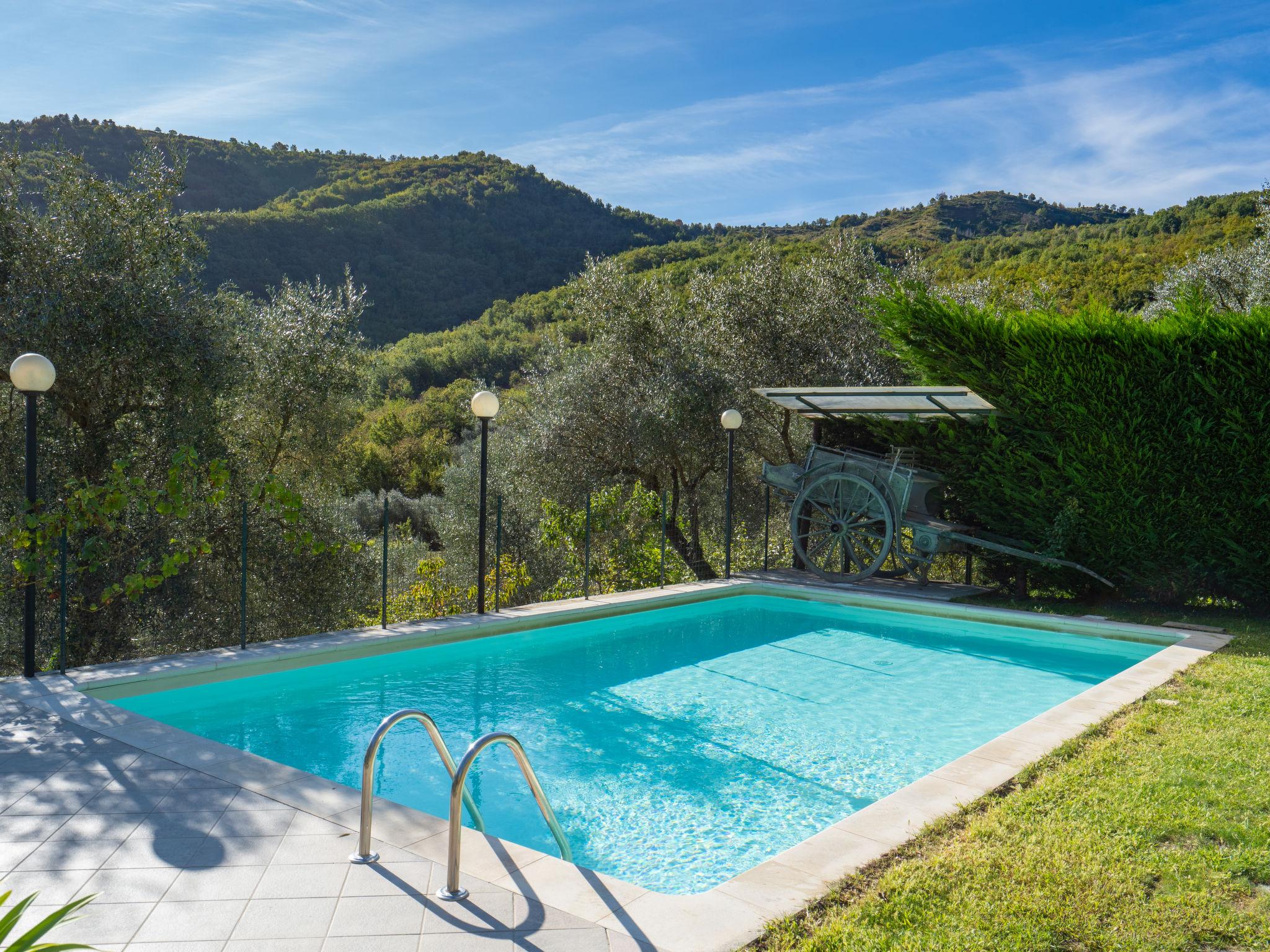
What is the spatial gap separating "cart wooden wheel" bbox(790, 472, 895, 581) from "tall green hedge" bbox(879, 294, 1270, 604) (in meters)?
1.09

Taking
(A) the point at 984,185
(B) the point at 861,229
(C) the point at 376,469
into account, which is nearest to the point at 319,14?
(C) the point at 376,469

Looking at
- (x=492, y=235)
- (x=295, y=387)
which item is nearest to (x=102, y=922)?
(x=295, y=387)

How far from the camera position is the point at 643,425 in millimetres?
12469

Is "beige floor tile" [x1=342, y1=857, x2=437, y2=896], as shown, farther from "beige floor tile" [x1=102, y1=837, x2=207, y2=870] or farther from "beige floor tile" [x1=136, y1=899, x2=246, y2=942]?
"beige floor tile" [x1=102, y1=837, x2=207, y2=870]

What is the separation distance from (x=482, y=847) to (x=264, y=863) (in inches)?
32.0

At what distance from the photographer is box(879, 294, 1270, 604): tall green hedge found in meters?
8.98

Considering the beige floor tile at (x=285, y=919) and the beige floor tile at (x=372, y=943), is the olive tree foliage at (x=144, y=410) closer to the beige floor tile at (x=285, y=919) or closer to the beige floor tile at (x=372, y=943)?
the beige floor tile at (x=285, y=919)

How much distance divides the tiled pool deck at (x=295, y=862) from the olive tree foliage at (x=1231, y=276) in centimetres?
1163

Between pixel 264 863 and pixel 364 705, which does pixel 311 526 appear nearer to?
pixel 364 705

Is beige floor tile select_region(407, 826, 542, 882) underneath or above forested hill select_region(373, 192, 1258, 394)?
underneath

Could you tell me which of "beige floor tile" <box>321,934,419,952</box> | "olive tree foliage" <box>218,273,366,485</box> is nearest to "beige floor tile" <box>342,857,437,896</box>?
"beige floor tile" <box>321,934,419,952</box>

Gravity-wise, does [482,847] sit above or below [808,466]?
below

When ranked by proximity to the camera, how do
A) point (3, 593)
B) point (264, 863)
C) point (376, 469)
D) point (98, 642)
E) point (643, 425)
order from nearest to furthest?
point (264, 863)
point (3, 593)
point (98, 642)
point (643, 425)
point (376, 469)

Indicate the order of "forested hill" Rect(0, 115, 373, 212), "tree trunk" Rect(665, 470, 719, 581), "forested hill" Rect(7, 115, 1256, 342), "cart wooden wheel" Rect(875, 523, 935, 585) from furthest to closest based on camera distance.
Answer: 1. "forested hill" Rect(7, 115, 1256, 342)
2. "forested hill" Rect(0, 115, 373, 212)
3. "tree trunk" Rect(665, 470, 719, 581)
4. "cart wooden wheel" Rect(875, 523, 935, 585)
